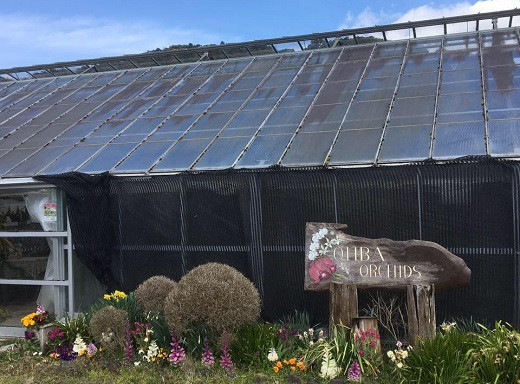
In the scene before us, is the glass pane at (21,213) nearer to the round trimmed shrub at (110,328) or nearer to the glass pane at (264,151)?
the round trimmed shrub at (110,328)

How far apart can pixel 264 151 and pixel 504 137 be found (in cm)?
369

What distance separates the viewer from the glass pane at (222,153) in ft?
30.2

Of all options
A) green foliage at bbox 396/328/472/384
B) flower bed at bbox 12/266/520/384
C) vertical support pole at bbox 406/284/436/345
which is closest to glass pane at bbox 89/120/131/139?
flower bed at bbox 12/266/520/384

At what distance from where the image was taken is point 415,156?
802cm

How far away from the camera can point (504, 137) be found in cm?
796

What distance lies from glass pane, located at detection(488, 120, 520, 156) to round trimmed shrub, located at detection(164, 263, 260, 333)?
396 cm

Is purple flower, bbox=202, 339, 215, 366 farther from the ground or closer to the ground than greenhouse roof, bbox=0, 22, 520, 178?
closer to the ground

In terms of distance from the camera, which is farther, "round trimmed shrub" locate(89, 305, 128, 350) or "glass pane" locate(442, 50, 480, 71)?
"glass pane" locate(442, 50, 480, 71)

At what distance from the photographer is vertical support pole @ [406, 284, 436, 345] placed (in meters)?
6.66

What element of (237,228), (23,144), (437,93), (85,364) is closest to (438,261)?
(237,228)

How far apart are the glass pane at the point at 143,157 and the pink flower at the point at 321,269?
12.2ft

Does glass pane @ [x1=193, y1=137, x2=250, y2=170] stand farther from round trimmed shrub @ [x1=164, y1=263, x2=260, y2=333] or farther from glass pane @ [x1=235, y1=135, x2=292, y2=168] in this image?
round trimmed shrub @ [x1=164, y1=263, x2=260, y2=333]

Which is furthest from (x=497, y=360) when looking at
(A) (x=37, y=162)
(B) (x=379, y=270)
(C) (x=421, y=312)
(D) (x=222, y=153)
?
(A) (x=37, y=162)

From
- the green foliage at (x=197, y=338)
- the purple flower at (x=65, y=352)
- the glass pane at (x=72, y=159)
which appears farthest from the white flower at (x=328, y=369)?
the glass pane at (x=72, y=159)
